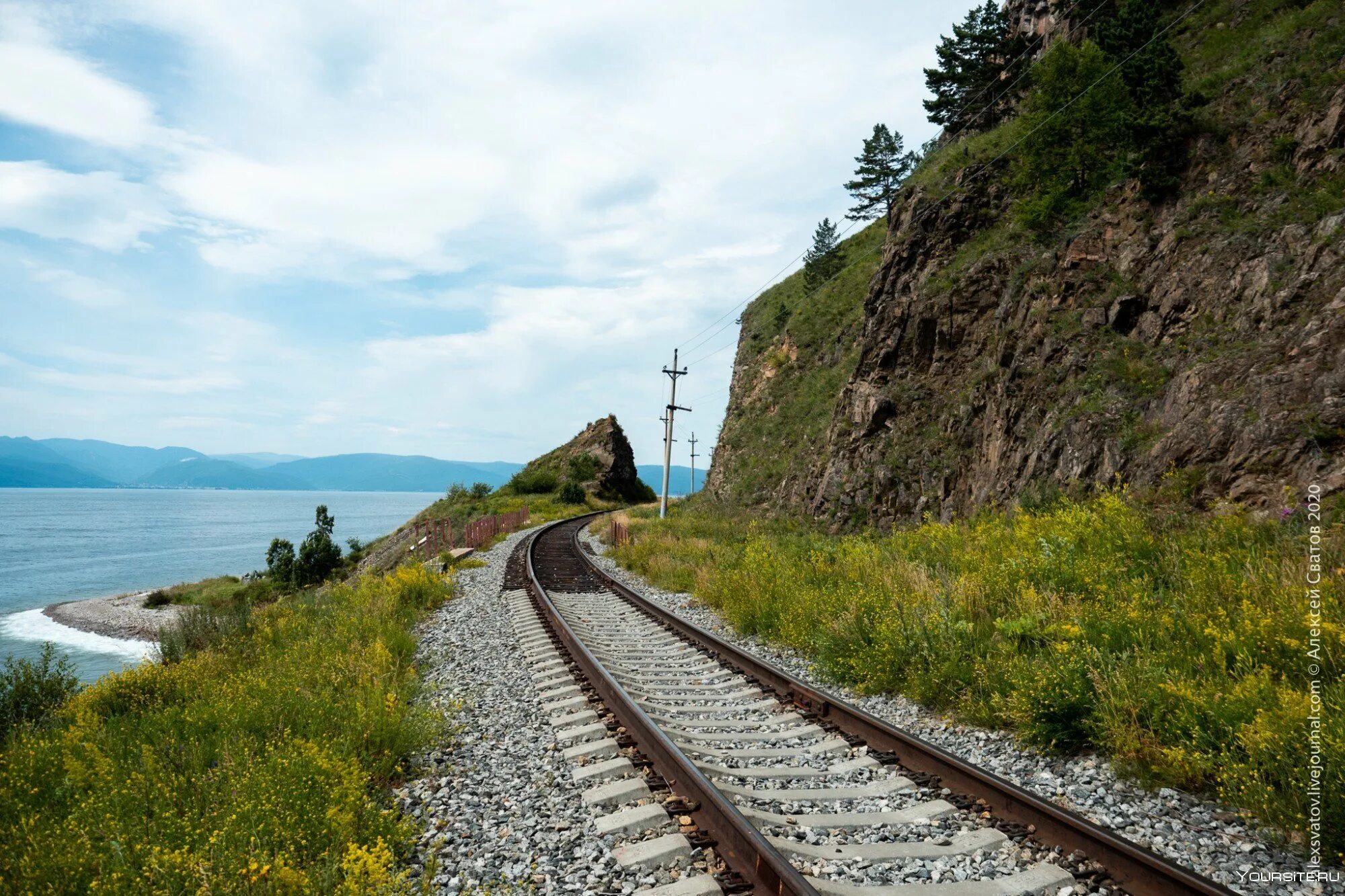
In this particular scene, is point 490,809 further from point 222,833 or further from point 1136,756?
point 1136,756

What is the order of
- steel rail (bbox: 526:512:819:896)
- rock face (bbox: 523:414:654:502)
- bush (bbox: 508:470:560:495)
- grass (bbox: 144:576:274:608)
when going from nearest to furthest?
1. steel rail (bbox: 526:512:819:896)
2. grass (bbox: 144:576:274:608)
3. bush (bbox: 508:470:560:495)
4. rock face (bbox: 523:414:654:502)

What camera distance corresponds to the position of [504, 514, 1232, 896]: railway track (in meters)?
3.41

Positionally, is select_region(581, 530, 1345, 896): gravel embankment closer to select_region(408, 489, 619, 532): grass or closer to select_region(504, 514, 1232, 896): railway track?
select_region(504, 514, 1232, 896): railway track

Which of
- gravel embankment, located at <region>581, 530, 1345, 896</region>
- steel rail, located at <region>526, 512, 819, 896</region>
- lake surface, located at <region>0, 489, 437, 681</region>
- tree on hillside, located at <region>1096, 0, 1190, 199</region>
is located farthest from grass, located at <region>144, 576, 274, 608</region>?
tree on hillside, located at <region>1096, 0, 1190, 199</region>

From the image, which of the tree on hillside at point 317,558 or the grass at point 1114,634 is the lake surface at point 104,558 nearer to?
the tree on hillside at point 317,558

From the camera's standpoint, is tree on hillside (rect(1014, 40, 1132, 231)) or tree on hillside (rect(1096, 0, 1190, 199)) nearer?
tree on hillside (rect(1096, 0, 1190, 199))

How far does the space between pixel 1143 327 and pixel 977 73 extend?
27963 mm

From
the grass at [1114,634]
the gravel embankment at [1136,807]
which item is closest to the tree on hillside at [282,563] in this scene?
the grass at [1114,634]

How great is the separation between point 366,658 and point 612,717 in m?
3.24

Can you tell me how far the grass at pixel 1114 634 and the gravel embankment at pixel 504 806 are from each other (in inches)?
134

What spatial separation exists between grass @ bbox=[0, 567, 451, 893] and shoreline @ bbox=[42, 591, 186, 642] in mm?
32625

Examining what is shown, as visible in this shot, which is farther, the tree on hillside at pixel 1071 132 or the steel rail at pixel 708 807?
the tree on hillside at pixel 1071 132

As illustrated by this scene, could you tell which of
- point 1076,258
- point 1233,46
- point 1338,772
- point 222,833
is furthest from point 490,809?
point 1233,46

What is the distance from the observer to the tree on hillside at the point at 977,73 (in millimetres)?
32750
